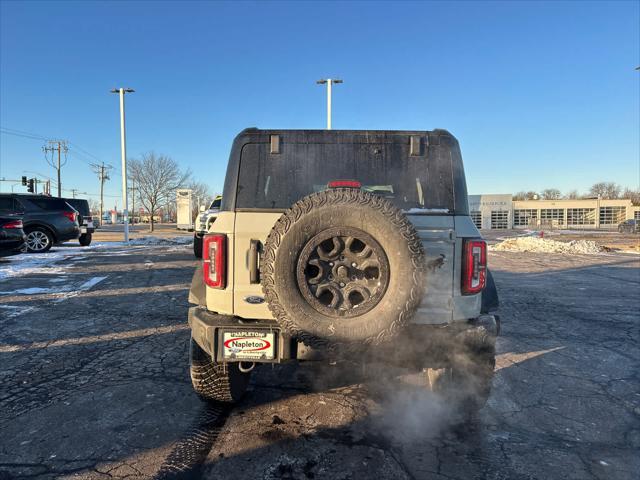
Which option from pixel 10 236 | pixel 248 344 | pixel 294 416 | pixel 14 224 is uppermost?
pixel 14 224

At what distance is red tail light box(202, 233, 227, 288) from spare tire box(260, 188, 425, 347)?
0.40 m

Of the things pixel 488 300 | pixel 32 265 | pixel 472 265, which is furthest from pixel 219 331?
pixel 32 265

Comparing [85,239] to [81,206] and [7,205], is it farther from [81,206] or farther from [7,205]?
[7,205]

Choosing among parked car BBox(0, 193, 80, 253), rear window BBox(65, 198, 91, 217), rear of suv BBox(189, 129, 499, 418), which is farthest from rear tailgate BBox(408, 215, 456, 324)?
rear window BBox(65, 198, 91, 217)

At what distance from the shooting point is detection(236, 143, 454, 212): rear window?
9.44 ft

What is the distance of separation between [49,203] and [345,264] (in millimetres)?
16160

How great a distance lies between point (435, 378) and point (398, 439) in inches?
20.8

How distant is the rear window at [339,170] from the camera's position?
2.88 m

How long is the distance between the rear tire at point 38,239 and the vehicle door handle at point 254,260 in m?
15.4

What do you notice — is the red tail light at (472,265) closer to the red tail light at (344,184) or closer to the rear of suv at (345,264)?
the rear of suv at (345,264)

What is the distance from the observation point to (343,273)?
2.36 meters

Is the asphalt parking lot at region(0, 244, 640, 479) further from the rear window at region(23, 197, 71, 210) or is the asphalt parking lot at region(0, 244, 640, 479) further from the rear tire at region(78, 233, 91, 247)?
the rear tire at region(78, 233, 91, 247)

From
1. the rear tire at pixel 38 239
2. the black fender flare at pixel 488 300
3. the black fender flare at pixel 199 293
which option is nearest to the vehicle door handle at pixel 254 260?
the black fender flare at pixel 199 293

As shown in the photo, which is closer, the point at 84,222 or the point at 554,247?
the point at 84,222
